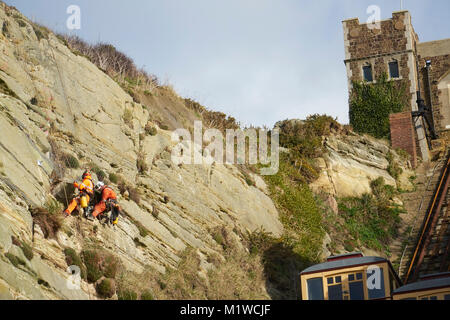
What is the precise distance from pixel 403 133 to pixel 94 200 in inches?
1149

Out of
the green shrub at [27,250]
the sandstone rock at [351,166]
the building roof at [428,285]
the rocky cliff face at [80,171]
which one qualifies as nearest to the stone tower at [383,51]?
the sandstone rock at [351,166]

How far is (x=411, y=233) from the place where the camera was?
126 ft

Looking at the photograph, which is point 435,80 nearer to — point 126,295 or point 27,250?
point 126,295

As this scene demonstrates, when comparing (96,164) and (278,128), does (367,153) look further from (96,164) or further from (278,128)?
(96,164)

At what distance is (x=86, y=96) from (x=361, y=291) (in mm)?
12122

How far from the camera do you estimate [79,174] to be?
26.0 metres

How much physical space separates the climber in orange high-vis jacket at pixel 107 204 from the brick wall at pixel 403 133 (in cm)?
2771

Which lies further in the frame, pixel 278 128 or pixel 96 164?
pixel 278 128

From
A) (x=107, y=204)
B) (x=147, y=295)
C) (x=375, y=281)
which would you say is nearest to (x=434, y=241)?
(x=375, y=281)

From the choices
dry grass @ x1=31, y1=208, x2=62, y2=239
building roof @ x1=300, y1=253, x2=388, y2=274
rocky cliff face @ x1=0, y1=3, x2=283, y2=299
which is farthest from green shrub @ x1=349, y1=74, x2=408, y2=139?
dry grass @ x1=31, y1=208, x2=62, y2=239

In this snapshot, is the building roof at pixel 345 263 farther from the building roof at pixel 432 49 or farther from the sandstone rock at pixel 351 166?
the building roof at pixel 432 49

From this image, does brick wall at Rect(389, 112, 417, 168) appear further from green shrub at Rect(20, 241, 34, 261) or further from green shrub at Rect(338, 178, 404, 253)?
green shrub at Rect(20, 241, 34, 261)

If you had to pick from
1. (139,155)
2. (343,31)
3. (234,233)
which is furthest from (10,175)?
(343,31)

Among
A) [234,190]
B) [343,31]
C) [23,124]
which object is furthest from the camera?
[343,31]
